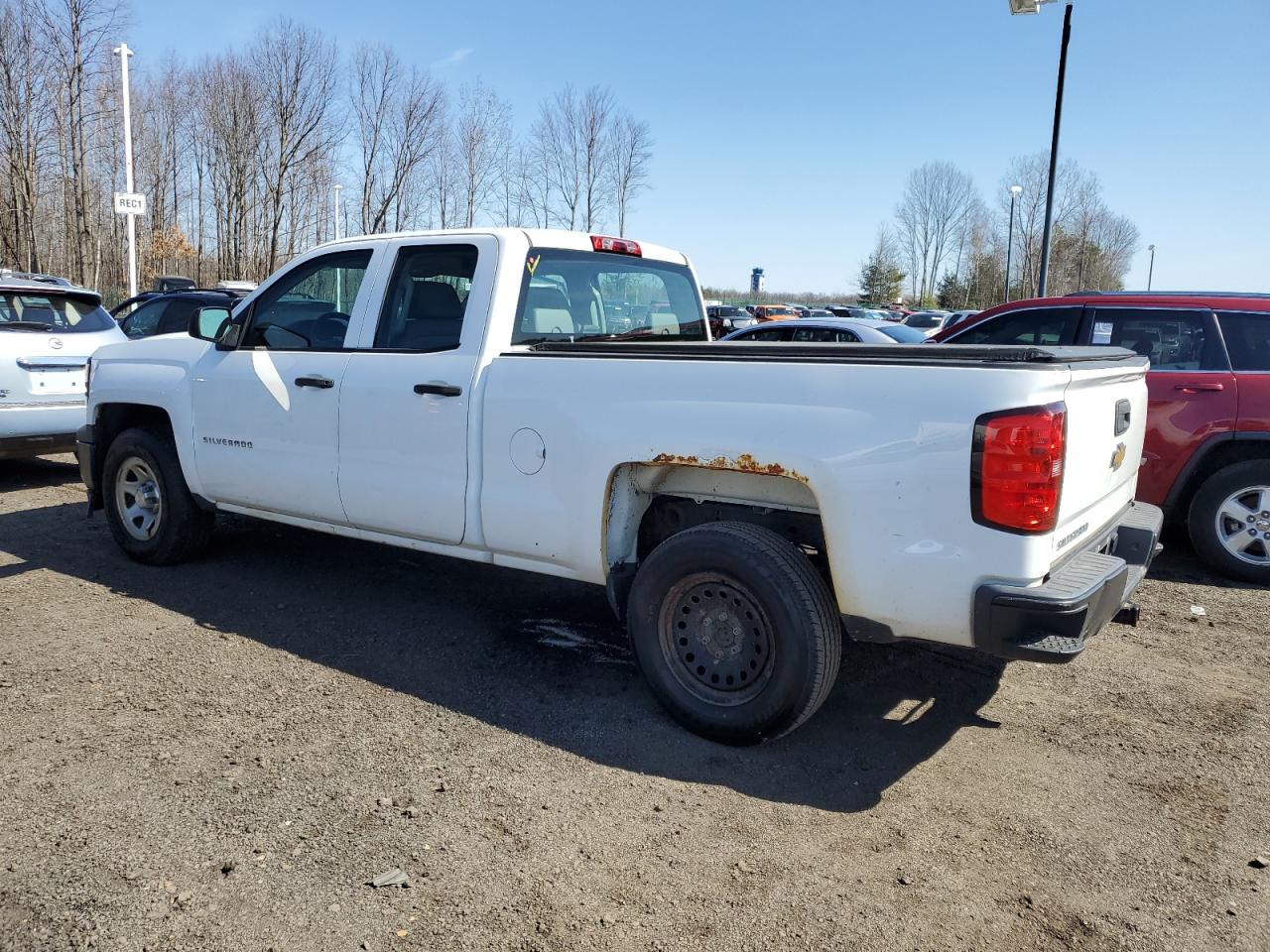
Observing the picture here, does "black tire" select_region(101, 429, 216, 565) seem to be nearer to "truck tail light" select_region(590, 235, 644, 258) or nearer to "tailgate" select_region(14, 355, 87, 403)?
"tailgate" select_region(14, 355, 87, 403)

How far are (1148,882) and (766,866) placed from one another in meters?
1.16

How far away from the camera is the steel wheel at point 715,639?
3.68m

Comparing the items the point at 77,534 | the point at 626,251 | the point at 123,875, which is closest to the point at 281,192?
the point at 77,534

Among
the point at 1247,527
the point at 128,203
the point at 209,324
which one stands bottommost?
the point at 1247,527

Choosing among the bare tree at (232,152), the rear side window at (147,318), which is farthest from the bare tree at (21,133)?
the rear side window at (147,318)

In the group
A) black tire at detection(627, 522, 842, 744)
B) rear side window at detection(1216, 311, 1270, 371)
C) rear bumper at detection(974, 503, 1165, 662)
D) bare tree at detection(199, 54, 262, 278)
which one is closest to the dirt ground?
black tire at detection(627, 522, 842, 744)

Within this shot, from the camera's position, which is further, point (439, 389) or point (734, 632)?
point (439, 389)

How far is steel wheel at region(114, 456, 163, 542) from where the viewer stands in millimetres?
6070

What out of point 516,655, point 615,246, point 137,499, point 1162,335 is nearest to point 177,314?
point 137,499

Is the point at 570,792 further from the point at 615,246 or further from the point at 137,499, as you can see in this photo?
the point at 137,499

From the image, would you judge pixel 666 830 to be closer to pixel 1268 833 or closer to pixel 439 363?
pixel 1268 833

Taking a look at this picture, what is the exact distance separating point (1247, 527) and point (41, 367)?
9413mm

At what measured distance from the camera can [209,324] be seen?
5754mm

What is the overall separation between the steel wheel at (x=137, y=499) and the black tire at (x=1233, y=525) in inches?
267
